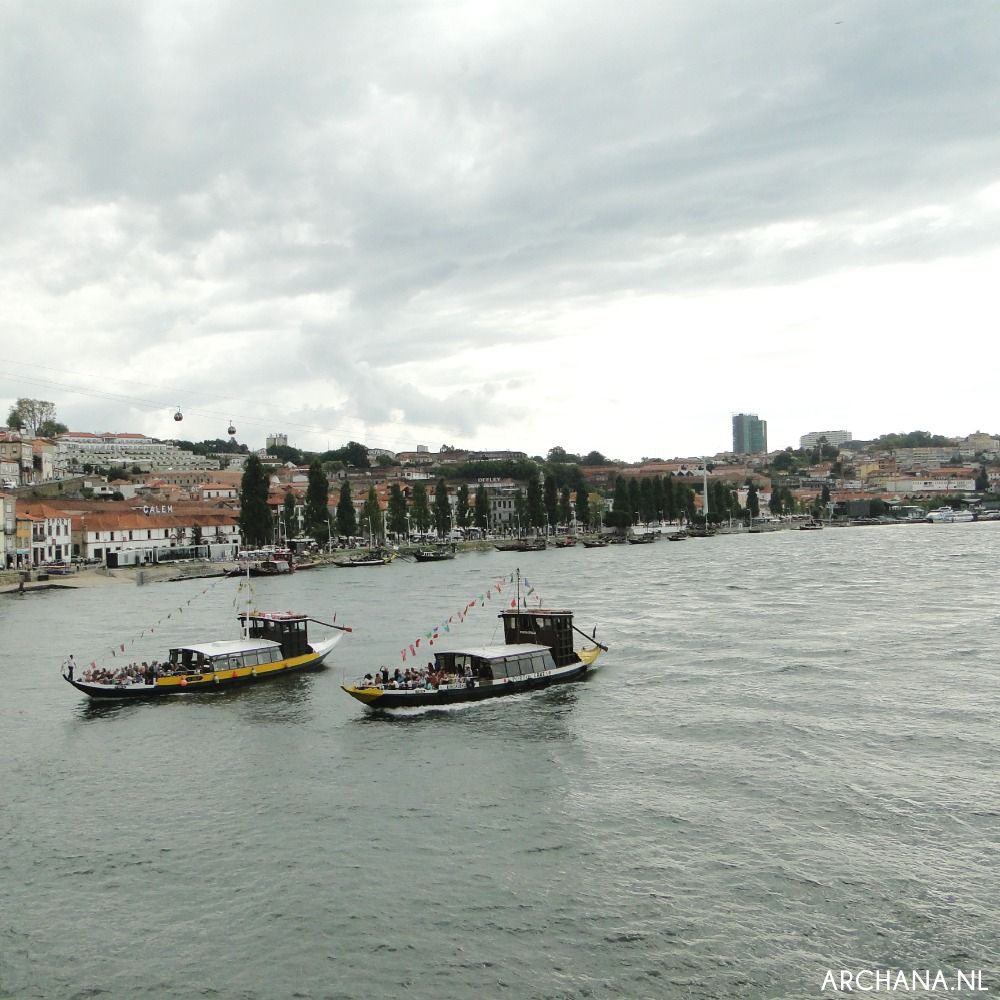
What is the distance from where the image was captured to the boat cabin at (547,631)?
4159 cm

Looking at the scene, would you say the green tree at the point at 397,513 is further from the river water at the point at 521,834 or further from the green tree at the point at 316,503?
the river water at the point at 521,834

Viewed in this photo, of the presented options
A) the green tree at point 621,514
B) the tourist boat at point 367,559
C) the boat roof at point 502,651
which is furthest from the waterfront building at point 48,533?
the green tree at point 621,514

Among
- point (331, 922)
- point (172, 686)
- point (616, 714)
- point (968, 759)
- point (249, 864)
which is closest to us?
point (331, 922)

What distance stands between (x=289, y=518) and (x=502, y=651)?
382ft

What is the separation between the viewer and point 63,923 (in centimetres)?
1895

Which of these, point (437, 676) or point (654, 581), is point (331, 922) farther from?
point (654, 581)

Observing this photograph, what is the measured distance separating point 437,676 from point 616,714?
6.84 m

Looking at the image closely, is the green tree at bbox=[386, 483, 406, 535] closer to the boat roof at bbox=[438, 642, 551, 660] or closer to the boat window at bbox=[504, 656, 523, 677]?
the boat roof at bbox=[438, 642, 551, 660]

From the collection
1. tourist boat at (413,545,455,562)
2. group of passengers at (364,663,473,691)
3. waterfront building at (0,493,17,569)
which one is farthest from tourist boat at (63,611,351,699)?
tourist boat at (413,545,455,562)

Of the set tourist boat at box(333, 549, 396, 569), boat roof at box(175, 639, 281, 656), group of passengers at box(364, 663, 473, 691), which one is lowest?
group of passengers at box(364, 663, 473, 691)

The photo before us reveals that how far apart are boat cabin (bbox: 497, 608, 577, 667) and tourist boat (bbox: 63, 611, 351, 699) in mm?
10198

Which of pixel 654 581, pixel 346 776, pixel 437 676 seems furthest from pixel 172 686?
pixel 654 581

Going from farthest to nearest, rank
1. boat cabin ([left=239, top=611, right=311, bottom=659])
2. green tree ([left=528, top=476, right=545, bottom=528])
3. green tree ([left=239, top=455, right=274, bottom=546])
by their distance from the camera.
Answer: green tree ([left=528, top=476, right=545, bottom=528]), green tree ([left=239, top=455, right=274, bottom=546]), boat cabin ([left=239, top=611, right=311, bottom=659])

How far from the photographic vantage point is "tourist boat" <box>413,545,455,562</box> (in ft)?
437
